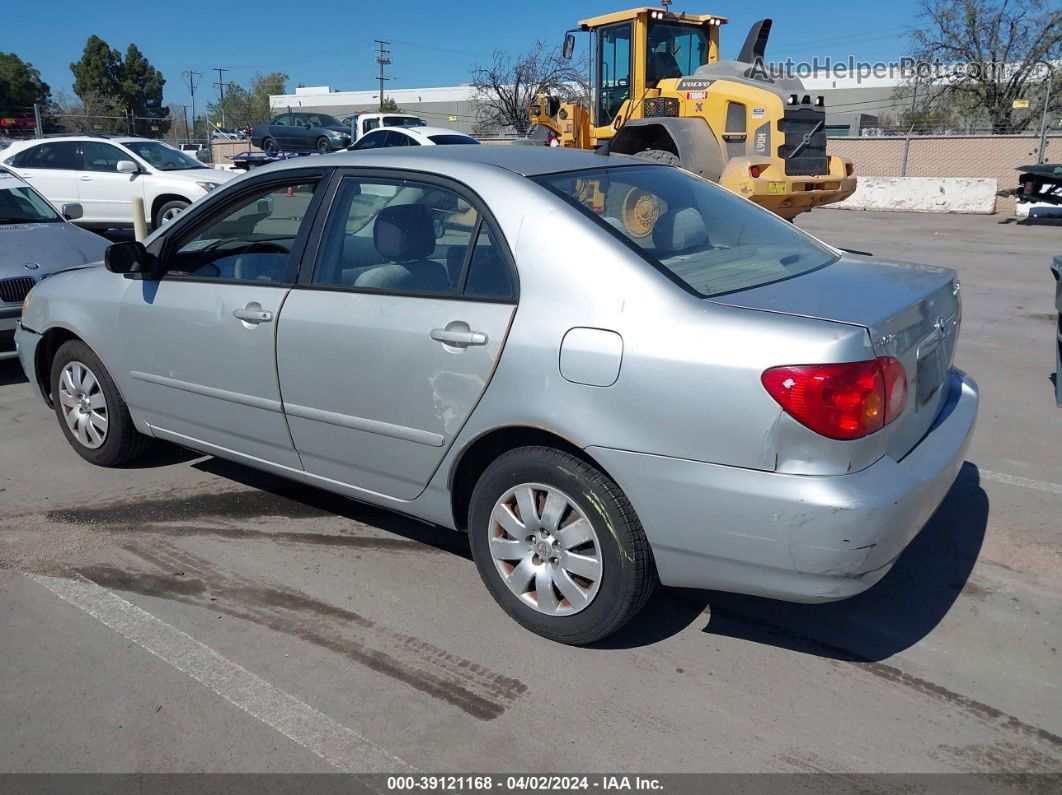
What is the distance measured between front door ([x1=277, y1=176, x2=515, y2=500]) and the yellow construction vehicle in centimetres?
922

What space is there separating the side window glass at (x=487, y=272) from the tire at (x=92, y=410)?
242cm

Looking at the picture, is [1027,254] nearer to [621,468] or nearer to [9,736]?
[621,468]

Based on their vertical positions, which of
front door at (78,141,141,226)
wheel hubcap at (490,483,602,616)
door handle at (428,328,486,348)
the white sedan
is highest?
the white sedan

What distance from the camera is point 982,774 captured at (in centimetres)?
267

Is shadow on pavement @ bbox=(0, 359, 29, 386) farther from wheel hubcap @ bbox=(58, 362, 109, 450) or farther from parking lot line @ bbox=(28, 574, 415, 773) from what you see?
parking lot line @ bbox=(28, 574, 415, 773)

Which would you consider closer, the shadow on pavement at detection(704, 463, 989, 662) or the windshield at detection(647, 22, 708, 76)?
the shadow on pavement at detection(704, 463, 989, 662)

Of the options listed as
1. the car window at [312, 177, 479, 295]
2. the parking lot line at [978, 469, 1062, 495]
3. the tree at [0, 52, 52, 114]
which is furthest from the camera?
the tree at [0, 52, 52, 114]

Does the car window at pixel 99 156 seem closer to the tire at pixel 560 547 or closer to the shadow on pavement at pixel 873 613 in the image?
the tire at pixel 560 547

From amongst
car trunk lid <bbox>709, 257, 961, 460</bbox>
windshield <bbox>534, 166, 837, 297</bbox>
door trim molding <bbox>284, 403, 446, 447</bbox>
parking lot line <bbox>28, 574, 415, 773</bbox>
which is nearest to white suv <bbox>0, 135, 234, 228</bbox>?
door trim molding <bbox>284, 403, 446, 447</bbox>

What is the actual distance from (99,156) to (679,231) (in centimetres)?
1312

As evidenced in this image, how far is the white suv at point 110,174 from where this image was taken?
44.6ft

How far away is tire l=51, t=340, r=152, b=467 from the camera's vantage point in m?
4.84

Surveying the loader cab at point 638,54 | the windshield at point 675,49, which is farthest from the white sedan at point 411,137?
the windshield at point 675,49

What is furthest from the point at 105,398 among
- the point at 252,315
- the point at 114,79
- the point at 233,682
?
the point at 114,79
